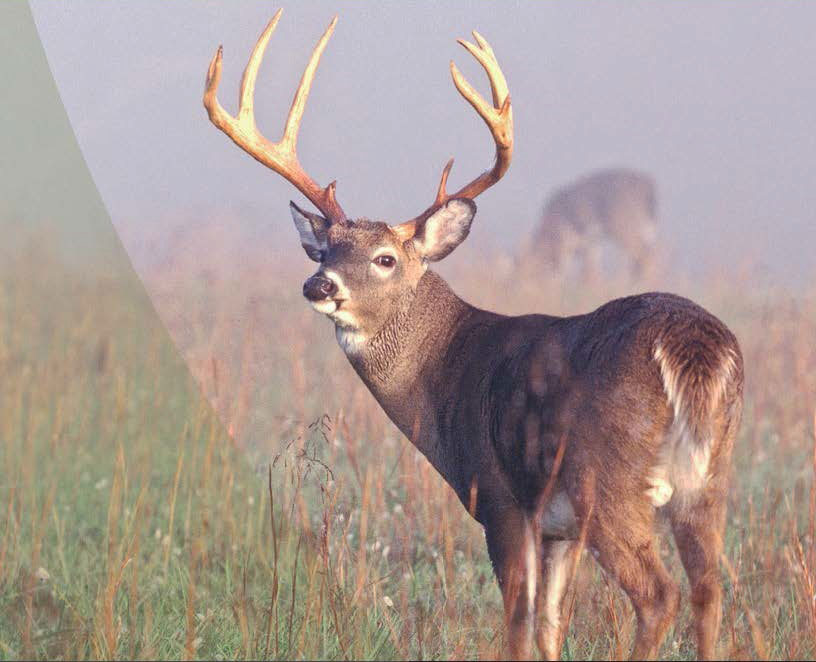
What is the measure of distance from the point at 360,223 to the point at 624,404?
1649mm

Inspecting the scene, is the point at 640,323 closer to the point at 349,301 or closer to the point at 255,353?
the point at 349,301

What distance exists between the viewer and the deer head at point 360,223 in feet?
14.9

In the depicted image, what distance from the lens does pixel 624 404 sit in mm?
3443

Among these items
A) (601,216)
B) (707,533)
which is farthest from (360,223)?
(601,216)

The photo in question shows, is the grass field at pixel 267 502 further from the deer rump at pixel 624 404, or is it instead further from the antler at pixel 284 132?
the antler at pixel 284 132

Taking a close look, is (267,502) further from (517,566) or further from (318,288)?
(517,566)

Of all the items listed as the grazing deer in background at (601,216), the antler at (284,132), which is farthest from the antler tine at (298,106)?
the grazing deer in background at (601,216)

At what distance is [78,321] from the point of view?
9820 millimetres

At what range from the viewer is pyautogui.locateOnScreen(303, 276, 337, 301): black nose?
4316 mm

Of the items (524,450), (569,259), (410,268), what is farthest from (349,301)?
(569,259)

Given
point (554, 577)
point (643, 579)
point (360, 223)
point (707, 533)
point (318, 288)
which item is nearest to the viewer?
point (643, 579)

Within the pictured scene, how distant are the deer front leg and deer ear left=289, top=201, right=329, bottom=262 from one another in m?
1.41

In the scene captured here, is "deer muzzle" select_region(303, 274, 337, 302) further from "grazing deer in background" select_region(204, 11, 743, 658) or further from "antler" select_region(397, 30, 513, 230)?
"antler" select_region(397, 30, 513, 230)

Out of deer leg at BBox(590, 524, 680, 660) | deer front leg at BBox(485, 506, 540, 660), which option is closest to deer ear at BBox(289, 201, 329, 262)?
deer front leg at BBox(485, 506, 540, 660)
